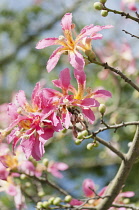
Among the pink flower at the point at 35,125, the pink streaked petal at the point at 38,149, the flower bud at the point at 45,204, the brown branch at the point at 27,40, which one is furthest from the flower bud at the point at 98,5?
the brown branch at the point at 27,40

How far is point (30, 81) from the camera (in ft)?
12.7

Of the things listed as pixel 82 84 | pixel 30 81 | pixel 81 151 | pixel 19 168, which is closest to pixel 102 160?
pixel 81 151

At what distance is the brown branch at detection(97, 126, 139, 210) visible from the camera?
1.31 metres

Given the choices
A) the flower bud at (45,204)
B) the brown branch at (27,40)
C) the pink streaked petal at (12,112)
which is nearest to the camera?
the pink streaked petal at (12,112)

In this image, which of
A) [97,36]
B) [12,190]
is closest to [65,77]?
[97,36]

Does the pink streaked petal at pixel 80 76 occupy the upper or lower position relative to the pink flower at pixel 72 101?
upper

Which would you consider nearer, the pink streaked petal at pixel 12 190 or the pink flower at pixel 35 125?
the pink flower at pixel 35 125

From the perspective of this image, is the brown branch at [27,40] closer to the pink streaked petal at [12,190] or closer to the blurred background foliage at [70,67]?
the blurred background foliage at [70,67]

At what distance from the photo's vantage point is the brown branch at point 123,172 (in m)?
1.31

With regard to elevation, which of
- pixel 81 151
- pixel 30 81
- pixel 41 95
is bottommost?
pixel 41 95

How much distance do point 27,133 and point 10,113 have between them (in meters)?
0.10

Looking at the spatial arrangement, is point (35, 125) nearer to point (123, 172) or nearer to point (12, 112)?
point (12, 112)

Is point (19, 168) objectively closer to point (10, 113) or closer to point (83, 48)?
point (10, 113)

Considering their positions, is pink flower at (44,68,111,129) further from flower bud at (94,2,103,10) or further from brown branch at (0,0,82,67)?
brown branch at (0,0,82,67)
